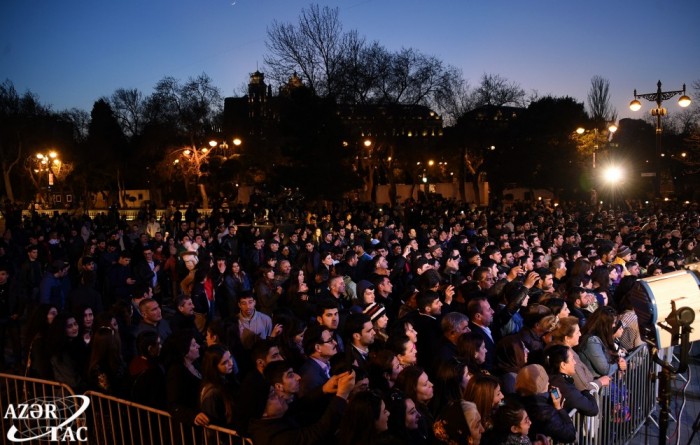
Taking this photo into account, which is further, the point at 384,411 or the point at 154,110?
the point at 154,110

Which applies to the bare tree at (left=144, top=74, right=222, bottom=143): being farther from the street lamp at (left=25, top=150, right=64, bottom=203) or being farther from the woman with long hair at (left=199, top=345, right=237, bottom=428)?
the woman with long hair at (left=199, top=345, right=237, bottom=428)

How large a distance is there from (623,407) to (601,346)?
865 mm

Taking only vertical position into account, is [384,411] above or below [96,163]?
below

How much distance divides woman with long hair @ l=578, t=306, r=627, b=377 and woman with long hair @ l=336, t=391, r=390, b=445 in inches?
115

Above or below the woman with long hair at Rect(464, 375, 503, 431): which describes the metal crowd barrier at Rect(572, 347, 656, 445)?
below

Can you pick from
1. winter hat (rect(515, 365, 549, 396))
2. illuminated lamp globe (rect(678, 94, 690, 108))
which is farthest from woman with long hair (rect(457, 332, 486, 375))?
illuminated lamp globe (rect(678, 94, 690, 108))

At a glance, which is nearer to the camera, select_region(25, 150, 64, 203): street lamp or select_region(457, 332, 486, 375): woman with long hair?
select_region(457, 332, 486, 375): woman with long hair

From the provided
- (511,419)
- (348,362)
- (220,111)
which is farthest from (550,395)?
(220,111)

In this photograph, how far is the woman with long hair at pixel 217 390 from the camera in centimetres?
437

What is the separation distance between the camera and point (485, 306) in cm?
620

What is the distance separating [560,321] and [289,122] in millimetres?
30557

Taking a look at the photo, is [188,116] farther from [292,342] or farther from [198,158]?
[292,342]

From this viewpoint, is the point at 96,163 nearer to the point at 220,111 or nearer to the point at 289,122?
the point at 220,111

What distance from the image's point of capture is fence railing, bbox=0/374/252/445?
444 centimetres
